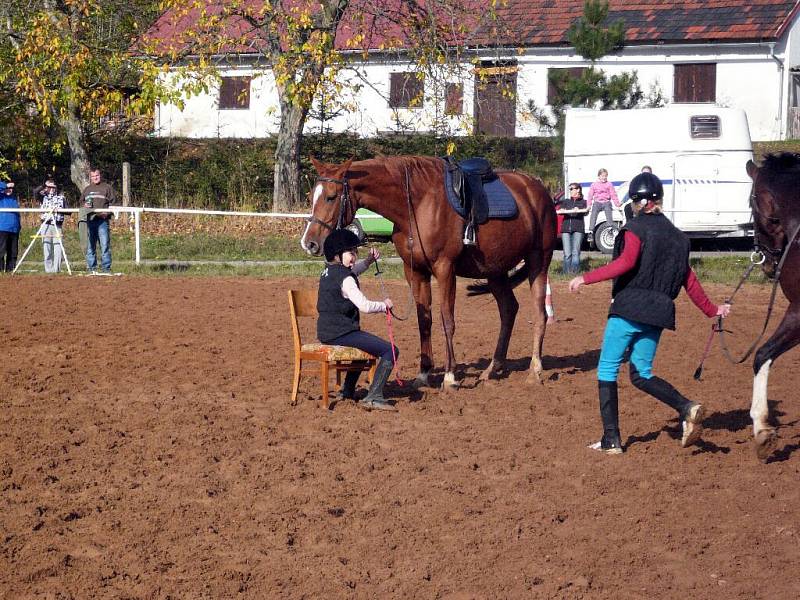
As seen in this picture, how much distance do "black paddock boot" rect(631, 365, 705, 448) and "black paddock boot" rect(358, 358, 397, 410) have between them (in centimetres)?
224

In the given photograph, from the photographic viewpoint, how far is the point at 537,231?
11219 millimetres

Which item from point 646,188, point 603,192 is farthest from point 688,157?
point 646,188

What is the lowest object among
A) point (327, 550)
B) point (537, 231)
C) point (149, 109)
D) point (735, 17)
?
point (327, 550)

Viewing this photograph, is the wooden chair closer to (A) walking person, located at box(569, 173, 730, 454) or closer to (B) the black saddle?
(B) the black saddle

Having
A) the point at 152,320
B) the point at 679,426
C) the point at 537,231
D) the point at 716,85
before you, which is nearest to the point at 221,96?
the point at 716,85

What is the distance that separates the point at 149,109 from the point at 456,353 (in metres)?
13.0

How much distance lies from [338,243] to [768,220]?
11.0ft

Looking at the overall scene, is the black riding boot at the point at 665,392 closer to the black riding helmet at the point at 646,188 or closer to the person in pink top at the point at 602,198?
the black riding helmet at the point at 646,188

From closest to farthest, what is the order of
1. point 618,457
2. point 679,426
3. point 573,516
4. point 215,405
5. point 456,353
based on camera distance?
1. point 573,516
2. point 618,457
3. point 679,426
4. point 215,405
5. point 456,353

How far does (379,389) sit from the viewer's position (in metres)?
9.41

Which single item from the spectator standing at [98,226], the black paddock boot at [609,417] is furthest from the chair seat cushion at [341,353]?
the spectator standing at [98,226]

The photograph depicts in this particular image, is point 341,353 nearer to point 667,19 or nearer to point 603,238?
point 603,238

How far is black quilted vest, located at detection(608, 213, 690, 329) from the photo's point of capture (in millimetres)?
7688

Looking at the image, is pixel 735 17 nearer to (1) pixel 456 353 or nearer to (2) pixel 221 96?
(2) pixel 221 96
